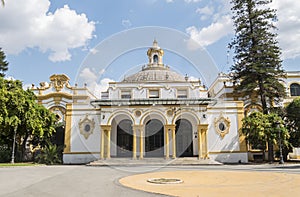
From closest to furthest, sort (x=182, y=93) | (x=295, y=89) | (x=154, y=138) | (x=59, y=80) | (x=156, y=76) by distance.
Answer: (x=154, y=138), (x=182, y=93), (x=295, y=89), (x=59, y=80), (x=156, y=76)

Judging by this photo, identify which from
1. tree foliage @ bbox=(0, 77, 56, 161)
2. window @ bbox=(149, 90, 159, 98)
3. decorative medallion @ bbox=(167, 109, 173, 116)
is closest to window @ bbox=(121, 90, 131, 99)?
window @ bbox=(149, 90, 159, 98)

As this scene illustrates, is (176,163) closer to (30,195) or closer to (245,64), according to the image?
(245,64)

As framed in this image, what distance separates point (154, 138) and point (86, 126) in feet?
22.7

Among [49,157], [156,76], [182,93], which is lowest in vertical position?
[49,157]

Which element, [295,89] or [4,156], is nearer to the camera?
[4,156]

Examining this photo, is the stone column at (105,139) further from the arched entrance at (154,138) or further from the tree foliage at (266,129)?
the tree foliage at (266,129)

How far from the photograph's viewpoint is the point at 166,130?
23.9 m

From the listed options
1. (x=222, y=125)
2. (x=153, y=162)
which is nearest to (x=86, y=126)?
(x=153, y=162)

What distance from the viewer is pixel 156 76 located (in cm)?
3306

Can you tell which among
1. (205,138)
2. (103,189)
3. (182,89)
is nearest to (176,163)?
(205,138)

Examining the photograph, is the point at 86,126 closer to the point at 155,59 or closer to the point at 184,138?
the point at 184,138

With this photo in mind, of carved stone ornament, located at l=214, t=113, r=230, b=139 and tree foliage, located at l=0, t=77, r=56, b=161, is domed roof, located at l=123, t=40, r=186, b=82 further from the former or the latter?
tree foliage, located at l=0, t=77, r=56, b=161

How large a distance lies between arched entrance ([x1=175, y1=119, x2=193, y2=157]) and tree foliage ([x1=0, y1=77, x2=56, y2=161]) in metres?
12.7

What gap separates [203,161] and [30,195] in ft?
55.3
